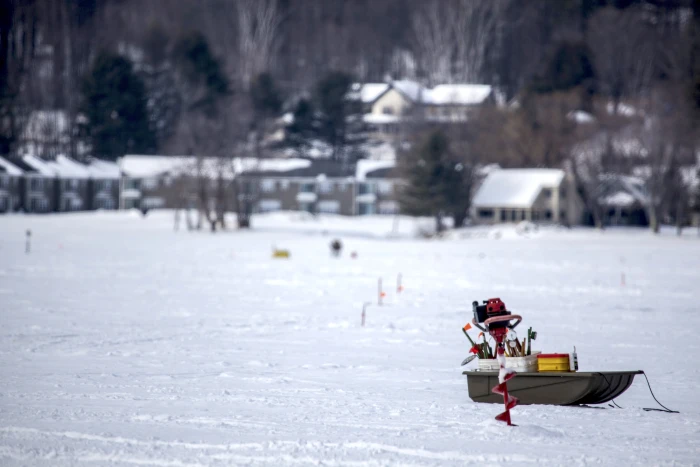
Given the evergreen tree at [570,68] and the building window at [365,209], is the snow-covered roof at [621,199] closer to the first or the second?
the building window at [365,209]

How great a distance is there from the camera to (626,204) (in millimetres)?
83688

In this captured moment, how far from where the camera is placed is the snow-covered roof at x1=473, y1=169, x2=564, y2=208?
81.4m

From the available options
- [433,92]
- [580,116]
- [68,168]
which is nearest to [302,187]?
[68,168]

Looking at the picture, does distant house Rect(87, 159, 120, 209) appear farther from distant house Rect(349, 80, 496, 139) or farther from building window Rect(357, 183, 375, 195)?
distant house Rect(349, 80, 496, 139)

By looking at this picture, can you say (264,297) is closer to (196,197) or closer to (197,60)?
(196,197)

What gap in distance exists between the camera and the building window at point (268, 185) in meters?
94.4

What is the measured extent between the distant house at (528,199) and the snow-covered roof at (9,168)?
127ft

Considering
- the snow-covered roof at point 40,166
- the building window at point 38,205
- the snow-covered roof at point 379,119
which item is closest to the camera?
the building window at point 38,205

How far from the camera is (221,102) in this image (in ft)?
362

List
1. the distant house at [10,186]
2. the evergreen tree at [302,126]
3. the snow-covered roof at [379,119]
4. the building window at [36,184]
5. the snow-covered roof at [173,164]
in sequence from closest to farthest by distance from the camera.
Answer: the snow-covered roof at [173,164], the distant house at [10,186], the building window at [36,184], the evergreen tree at [302,126], the snow-covered roof at [379,119]

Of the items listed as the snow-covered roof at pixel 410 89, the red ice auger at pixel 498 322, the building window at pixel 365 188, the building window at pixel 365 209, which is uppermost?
the snow-covered roof at pixel 410 89

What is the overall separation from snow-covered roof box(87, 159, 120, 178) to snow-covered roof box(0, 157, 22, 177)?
8066 mm

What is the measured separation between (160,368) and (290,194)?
257ft

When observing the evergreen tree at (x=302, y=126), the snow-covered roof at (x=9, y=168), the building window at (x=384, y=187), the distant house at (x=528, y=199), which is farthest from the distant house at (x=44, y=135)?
the distant house at (x=528, y=199)
